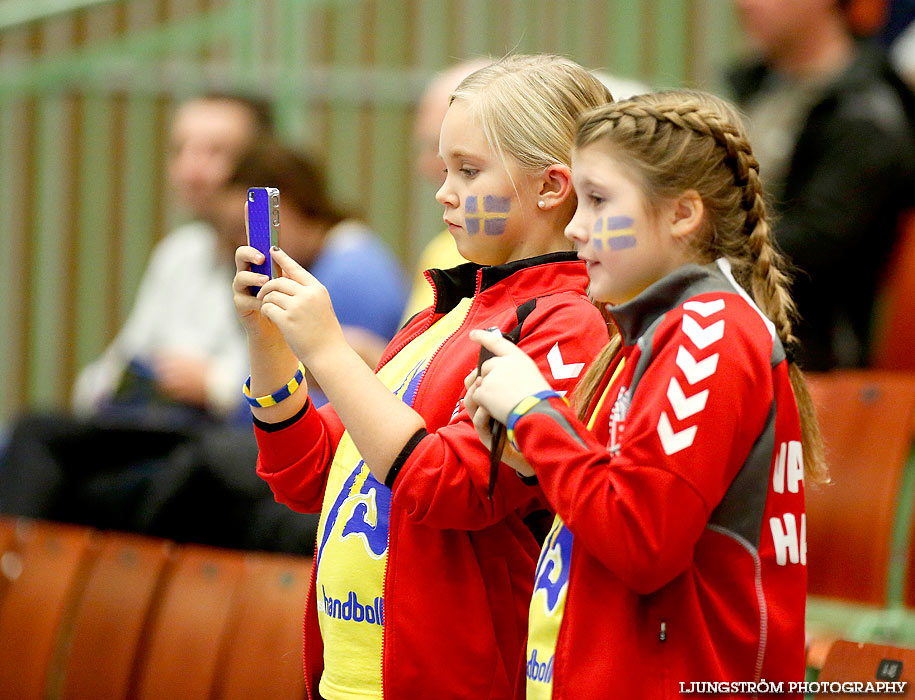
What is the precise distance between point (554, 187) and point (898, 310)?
1778mm

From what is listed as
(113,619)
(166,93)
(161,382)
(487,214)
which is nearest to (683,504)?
(487,214)

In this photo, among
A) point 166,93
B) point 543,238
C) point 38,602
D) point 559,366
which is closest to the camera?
point 559,366

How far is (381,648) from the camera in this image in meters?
1.54

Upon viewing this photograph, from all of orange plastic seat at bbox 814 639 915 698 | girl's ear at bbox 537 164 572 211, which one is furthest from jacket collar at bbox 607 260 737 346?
orange plastic seat at bbox 814 639 915 698

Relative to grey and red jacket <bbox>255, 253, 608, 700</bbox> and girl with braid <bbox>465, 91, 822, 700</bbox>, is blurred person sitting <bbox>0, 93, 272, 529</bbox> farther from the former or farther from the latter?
girl with braid <bbox>465, 91, 822, 700</bbox>

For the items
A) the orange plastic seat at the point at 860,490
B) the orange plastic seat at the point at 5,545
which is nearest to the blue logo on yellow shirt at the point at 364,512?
the orange plastic seat at the point at 860,490

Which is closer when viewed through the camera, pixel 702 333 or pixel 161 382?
pixel 702 333

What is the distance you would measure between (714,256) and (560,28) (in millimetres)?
3865

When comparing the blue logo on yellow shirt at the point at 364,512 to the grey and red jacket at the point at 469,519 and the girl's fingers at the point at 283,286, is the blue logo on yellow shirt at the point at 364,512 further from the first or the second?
the girl's fingers at the point at 283,286

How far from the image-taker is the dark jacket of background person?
3.08 meters

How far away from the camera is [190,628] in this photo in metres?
2.59

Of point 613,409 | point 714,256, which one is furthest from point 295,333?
point 714,256

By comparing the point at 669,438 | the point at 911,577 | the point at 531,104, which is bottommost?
the point at 911,577

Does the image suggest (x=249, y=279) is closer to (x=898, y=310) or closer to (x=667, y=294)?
(x=667, y=294)
